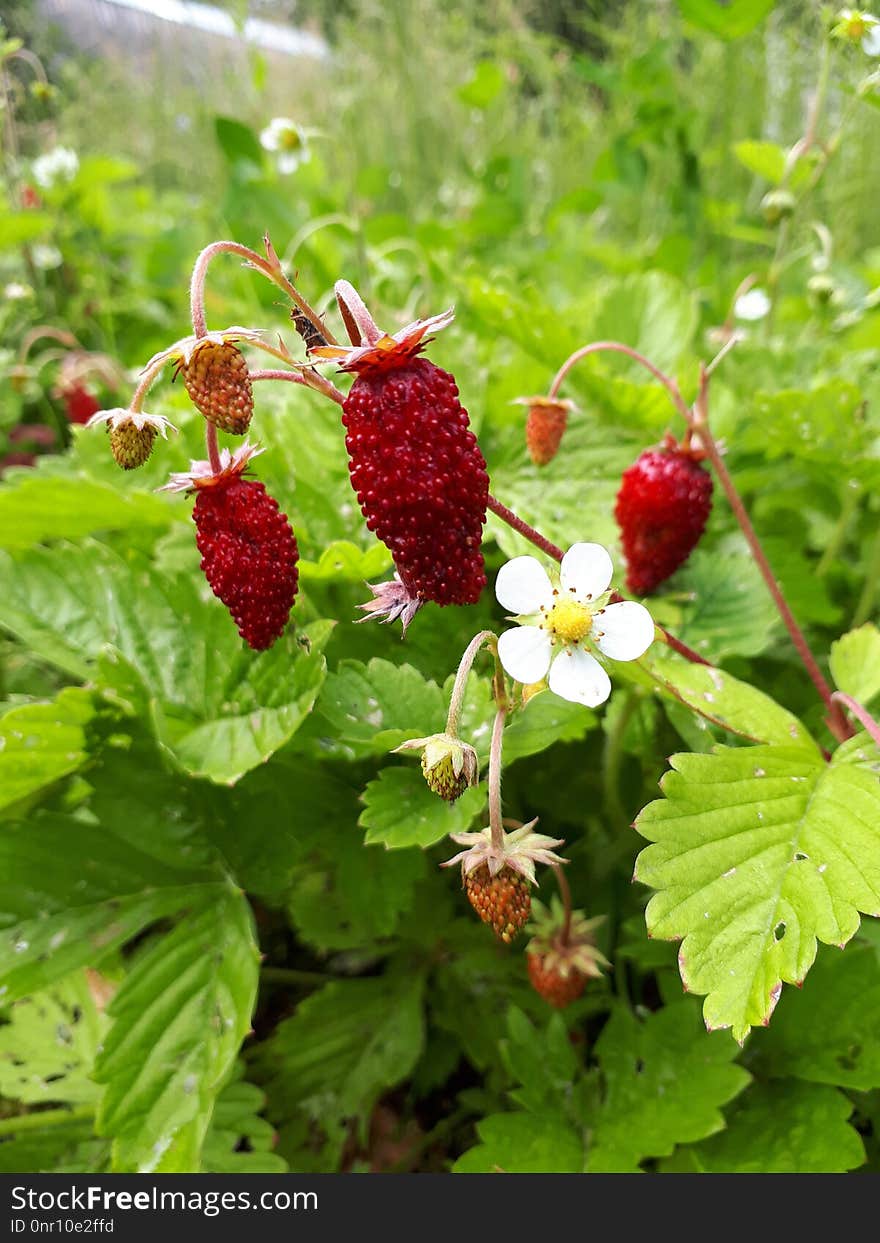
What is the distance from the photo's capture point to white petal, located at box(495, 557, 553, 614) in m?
0.82

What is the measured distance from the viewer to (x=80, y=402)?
224 cm

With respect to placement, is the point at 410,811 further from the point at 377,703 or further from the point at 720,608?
the point at 720,608

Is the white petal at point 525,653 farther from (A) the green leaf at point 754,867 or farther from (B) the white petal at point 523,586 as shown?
(A) the green leaf at point 754,867

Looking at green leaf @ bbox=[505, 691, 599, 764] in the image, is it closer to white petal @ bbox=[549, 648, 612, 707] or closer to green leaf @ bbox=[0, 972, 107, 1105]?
white petal @ bbox=[549, 648, 612, 707]

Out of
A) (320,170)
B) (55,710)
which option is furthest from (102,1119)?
(320,170)

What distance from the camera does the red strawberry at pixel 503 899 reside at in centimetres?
77

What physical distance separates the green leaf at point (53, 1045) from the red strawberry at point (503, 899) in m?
0.70

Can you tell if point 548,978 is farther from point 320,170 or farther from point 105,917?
point 320,170

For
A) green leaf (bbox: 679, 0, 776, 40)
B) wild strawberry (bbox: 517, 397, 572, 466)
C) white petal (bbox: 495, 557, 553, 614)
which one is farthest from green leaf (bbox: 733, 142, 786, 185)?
white petal (bbox: 495, 557, 553, 614)

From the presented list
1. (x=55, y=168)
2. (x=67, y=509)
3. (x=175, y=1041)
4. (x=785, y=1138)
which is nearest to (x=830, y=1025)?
(x=785, y=1138)

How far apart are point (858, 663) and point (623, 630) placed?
40 cm

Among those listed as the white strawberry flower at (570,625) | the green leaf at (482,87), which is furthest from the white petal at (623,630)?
the green leaf at (482,87)

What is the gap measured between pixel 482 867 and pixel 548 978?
0.38m

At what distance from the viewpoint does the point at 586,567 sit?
83 cm
